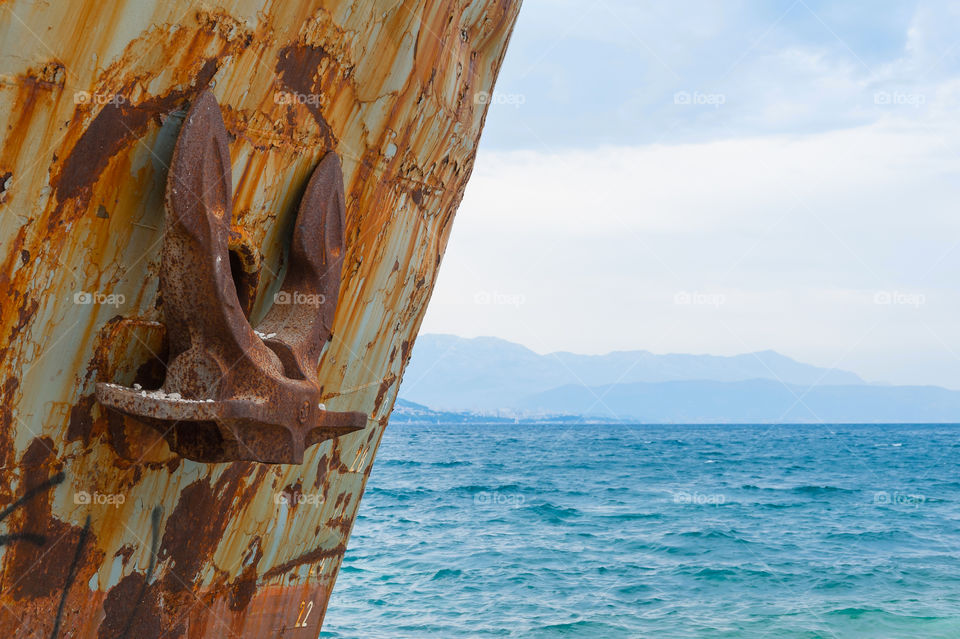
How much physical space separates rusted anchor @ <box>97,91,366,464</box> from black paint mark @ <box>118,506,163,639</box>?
0.26m

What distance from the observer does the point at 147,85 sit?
1.50 m

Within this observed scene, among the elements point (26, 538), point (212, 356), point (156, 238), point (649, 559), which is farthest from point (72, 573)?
point (649, 559)

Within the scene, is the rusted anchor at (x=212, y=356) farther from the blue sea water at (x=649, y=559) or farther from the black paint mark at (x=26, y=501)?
the blue sea water at (x=649, y=559)

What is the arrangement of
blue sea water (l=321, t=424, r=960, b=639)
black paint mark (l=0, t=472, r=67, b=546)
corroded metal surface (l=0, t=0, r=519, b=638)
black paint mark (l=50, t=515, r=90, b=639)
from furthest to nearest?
blue sea water (l=321, t=424, r=960, b=639)
black paint mark (l=50, t=515, r=90, b=639)
black paint mark (l=0, t=472, r=67, b=546)
corroded metal surface (l=0, t=0, r=519, b=638)

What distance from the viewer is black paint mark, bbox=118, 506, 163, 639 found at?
6.15ft

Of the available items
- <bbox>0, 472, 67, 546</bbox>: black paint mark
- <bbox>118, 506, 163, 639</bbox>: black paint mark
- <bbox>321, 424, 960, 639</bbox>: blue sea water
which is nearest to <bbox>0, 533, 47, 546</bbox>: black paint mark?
<bbox>0, 472, 67, 546</bbox>: black paint mark

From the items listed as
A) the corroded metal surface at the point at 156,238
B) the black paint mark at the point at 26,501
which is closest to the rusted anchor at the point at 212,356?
the corroded metal surface at the point at 156,238

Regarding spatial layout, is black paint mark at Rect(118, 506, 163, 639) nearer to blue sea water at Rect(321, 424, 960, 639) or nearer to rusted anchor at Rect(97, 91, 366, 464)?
rusted anchor at Rect(97, 91, 366, 464)

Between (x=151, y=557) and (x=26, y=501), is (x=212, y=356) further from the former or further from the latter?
(x=151, y=557)

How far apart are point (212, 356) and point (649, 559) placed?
13.0m

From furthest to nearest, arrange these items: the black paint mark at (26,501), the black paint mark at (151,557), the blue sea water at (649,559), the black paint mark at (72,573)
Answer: the blue sea water at (649,559) < the black paint mark at (151,557) < the black paint mark at (72,573) < the black paint mark at (26,501)

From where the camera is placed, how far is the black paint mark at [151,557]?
1875mm

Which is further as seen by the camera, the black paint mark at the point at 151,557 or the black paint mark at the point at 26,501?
the black paint mark at the point at 151,557

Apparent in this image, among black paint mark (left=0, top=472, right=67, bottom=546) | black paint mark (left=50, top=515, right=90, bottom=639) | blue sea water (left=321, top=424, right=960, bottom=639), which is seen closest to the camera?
black paint mark (left=0, top=472, right=67, bottom=546)
